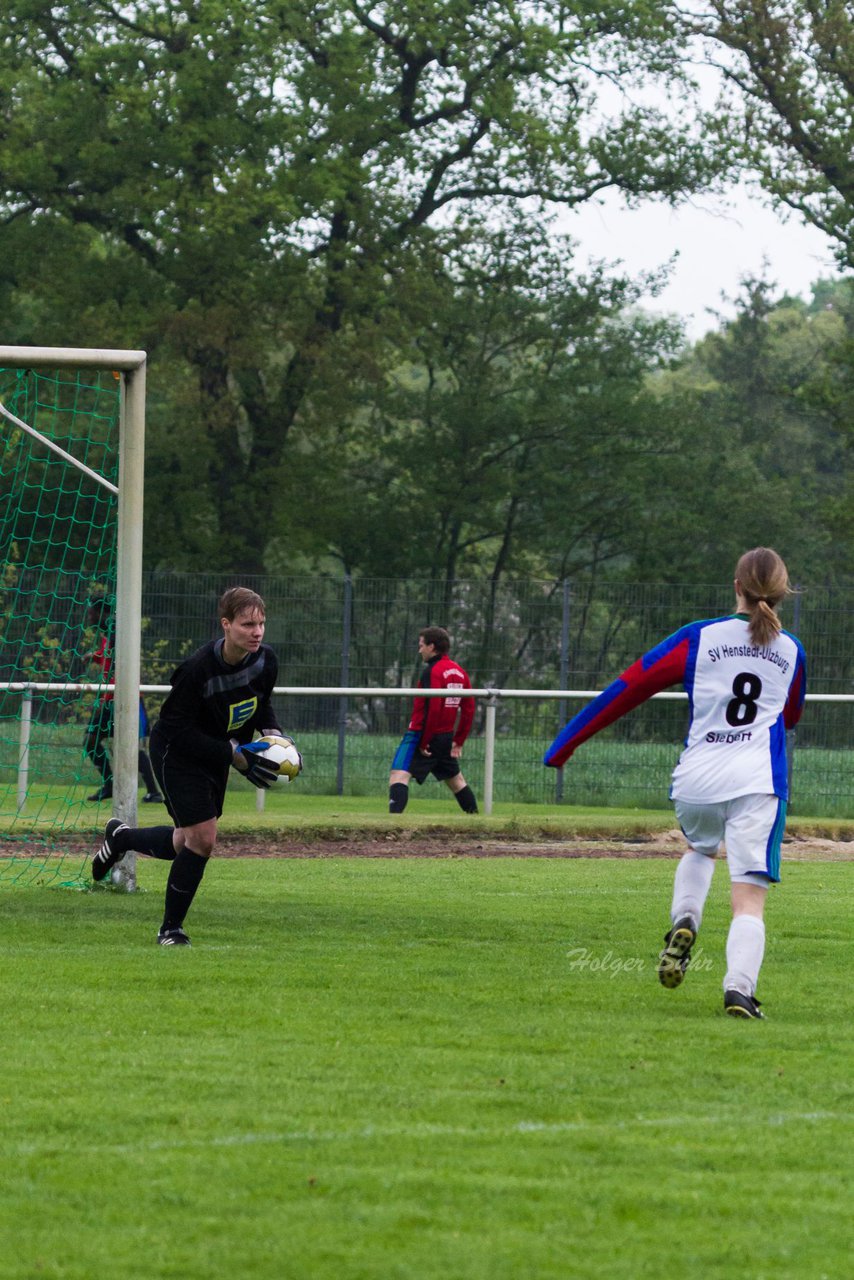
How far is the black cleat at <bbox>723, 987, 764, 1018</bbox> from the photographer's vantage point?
6.86 m

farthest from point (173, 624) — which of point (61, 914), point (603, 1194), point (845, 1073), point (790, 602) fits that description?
point (603, 1194)

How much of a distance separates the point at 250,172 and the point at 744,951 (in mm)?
25227

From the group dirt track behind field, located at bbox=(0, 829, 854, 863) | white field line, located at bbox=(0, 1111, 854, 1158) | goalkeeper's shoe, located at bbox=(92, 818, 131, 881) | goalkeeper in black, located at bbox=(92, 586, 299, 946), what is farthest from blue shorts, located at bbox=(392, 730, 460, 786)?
Result: white field line, located at bbox=(0, 1111, 854, 1158)

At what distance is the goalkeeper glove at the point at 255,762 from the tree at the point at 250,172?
74.2 feet

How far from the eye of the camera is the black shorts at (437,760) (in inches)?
687

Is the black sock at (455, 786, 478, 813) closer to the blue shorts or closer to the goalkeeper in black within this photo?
the blue shorts

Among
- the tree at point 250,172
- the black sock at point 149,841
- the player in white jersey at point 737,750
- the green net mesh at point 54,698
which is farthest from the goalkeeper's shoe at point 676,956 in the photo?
the tree at point 250,172

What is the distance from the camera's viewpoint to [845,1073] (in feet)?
19.3

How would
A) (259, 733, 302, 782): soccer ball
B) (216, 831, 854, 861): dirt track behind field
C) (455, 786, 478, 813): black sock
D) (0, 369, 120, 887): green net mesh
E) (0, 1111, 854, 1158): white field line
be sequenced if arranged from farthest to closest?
(455, 786, 478, 813): black sock, (216, 831, 854, 861): dirt track behind field, (0, 369, 120, 887): green net mesh, (259, 733, 302, 782): soccer ball, (0, 1111, 854, 1158): white field line

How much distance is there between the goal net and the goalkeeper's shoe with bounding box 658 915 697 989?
4105 millimetres

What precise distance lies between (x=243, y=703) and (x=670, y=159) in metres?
28.8

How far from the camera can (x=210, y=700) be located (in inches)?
339

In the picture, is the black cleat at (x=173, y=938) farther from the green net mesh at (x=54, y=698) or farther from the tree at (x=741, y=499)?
the tree at (x=741, y=499)

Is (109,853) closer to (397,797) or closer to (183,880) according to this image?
(183,880)
